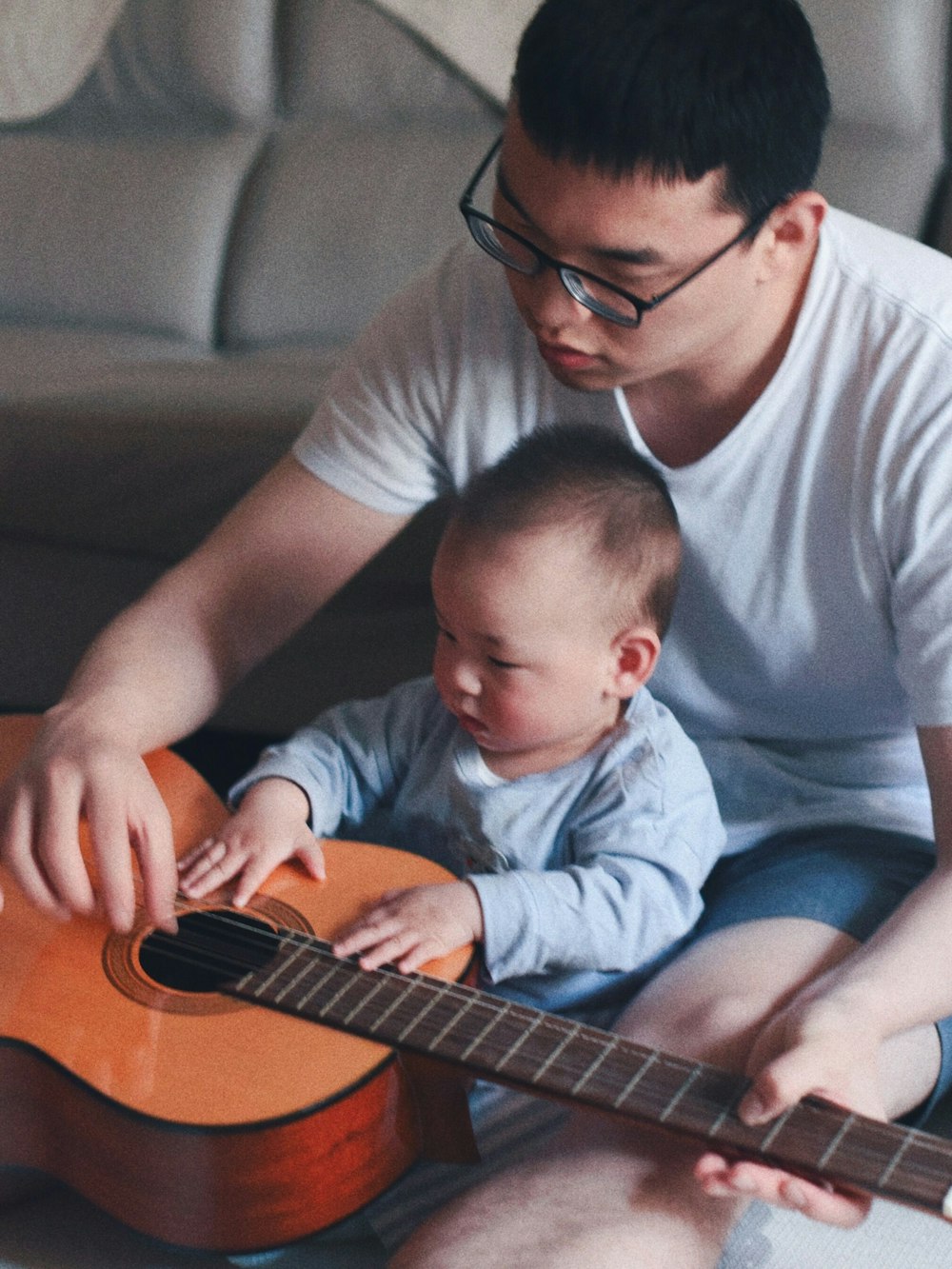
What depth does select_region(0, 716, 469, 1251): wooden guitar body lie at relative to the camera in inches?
34.7

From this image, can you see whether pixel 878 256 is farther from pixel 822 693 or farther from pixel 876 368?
pixel 822 693

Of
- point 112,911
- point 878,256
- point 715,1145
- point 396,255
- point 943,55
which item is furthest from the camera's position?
point 396,255

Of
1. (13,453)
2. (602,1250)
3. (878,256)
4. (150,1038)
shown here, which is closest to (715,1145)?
(602,1250)

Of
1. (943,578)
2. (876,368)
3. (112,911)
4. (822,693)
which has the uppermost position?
(876,368)

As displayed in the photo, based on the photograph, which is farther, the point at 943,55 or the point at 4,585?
the point at 943,55

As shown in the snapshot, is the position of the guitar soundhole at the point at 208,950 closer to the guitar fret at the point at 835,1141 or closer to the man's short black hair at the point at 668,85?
the guitar fret at the point at 835,1141

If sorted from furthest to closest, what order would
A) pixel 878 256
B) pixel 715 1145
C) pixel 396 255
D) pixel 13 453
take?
pixel 396 255 → pixel 13 453 → pixel 878 256 → pixel 715 1145

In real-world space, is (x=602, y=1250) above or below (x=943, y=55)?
below

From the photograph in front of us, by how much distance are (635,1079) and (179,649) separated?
54 cm

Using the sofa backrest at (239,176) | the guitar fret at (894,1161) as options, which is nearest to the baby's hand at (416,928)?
the guitar fret at (894,1161)

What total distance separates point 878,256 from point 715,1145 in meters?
0.65

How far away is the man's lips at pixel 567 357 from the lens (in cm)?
100

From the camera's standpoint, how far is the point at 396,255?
2154mm

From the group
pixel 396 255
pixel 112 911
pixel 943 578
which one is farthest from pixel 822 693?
pixel 396 255
